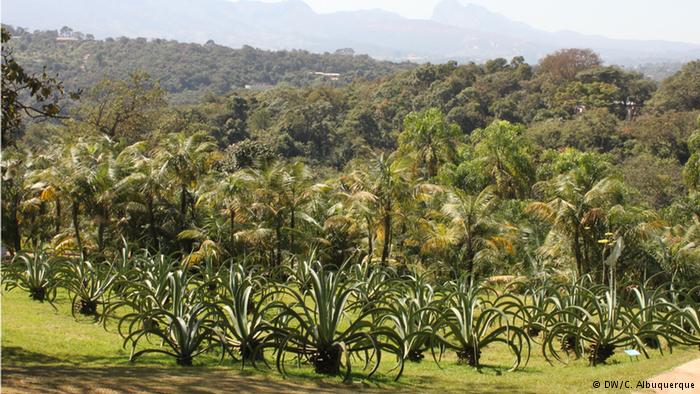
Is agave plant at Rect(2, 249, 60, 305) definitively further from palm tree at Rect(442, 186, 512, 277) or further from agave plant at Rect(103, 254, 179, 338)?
palm tree at Rect(442, 186, 512, 277)

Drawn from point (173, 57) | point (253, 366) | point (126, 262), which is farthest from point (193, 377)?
point (173, 57)

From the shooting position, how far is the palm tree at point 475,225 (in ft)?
58.3

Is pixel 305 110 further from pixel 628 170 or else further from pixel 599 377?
pixel 599 377

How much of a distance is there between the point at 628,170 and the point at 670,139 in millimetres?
10424

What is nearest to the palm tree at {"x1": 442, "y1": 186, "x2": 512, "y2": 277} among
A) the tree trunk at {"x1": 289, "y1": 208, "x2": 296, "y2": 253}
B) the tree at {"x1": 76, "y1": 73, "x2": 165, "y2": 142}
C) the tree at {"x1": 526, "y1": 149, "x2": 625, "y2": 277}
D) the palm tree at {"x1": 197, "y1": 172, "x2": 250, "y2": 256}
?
the tree at {"x1": 526, "y1": 149, "x2": 625, "y2": 277}

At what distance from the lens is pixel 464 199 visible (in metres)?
17.9

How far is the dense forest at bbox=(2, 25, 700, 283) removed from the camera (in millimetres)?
17281

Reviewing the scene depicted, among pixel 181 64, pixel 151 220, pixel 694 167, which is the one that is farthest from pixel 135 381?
pixel 181 64

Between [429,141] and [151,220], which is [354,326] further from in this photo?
[429,141]

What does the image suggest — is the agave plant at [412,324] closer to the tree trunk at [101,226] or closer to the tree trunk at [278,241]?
the tree trunk at [278,241]

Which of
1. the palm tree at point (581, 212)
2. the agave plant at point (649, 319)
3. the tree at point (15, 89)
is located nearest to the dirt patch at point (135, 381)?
the tree at point (15, 89)

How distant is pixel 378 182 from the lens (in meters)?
17.2

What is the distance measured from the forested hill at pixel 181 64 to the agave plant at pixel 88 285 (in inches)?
2798

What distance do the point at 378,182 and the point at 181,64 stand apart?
103 meters
